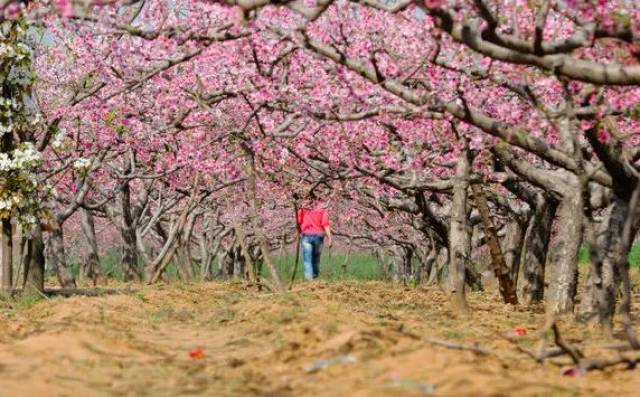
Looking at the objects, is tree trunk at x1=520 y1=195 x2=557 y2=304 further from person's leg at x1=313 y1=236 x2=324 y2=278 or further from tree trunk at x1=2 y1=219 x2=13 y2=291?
tree trunk at x1=2 y1=219 x2=13 y2=291

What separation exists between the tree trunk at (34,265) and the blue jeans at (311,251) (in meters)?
7.29

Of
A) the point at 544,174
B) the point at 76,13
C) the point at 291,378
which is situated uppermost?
the point at 76,13

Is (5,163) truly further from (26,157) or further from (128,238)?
(128,238)

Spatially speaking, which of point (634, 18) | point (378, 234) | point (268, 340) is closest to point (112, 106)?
point (268, 340)

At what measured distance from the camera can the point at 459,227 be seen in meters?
13.3

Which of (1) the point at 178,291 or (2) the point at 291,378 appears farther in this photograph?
(1) the point at 178,291

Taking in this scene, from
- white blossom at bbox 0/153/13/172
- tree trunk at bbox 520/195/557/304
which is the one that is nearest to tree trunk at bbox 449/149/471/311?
tree trunk at bbox 520/195/557/304

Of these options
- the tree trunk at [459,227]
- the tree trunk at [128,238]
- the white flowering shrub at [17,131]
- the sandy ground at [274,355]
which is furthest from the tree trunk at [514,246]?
the white flowering shrub at [17,131]

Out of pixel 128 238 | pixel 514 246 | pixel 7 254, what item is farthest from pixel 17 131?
pixel 514 246

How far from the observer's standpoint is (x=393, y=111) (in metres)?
11.3

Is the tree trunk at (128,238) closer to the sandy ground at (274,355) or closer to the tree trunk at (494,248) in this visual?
the tree trunk at (494,248)

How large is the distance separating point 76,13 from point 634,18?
184 inches

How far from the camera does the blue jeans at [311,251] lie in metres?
22.5

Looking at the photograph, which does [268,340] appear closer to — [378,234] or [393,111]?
[393,111]
